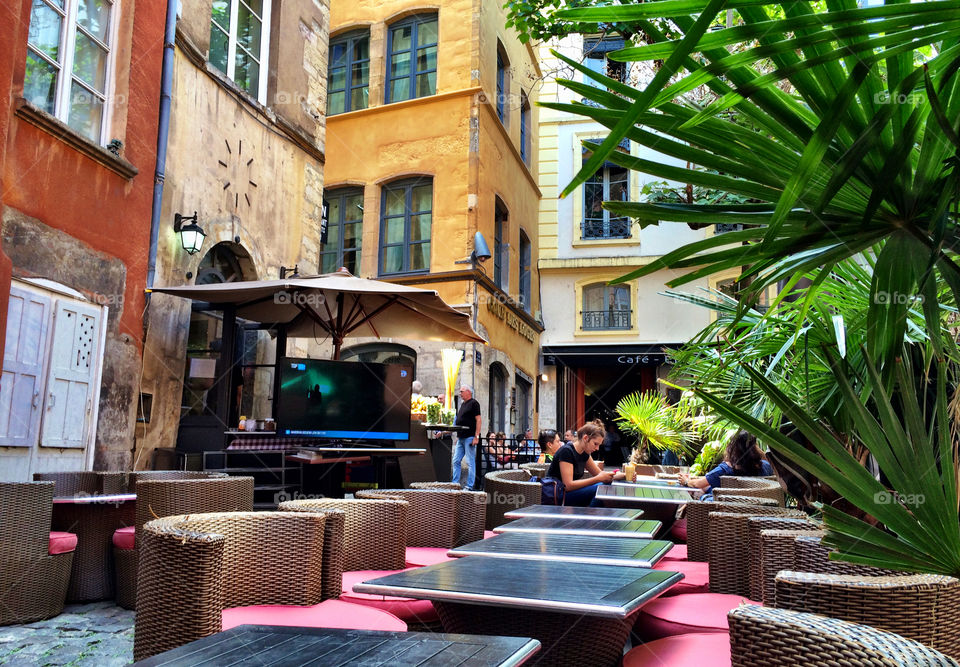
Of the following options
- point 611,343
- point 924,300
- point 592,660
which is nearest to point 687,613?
point 592,660

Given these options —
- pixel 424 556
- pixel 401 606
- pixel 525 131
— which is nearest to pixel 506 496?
pixel 424 556

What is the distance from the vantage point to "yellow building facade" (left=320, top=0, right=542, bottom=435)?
601 inches

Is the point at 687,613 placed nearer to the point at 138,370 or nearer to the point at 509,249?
the point at 138,370

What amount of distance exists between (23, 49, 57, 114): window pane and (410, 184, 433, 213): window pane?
375 inches

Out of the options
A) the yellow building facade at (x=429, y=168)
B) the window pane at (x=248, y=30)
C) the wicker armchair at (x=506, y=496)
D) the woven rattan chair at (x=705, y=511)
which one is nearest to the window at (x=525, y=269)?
the yellow building facade at (x=429, y=168)

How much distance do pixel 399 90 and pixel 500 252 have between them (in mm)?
3960

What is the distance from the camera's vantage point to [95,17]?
23.8ft

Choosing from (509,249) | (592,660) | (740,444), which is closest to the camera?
(592,660)

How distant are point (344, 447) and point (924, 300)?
6134 millimetres

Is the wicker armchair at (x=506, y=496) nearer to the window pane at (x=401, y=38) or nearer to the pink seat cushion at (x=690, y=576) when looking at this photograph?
the pink seat cushion at (x=690, y=576)

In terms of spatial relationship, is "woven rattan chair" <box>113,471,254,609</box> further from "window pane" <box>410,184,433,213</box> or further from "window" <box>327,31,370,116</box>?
"window" <box>327,31,370,116</box>

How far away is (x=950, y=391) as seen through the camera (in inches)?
154

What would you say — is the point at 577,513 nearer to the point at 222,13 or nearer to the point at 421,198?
the point at 222,13

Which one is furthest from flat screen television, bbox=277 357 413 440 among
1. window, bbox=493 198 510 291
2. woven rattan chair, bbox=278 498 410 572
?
window, bbox=493 198 510 291
